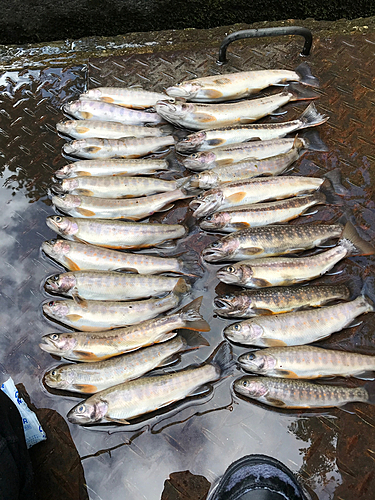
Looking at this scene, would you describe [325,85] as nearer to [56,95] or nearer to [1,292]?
[56,95]

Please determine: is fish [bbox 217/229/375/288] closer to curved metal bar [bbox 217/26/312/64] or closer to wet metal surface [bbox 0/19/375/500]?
wet metal surface [bbox 0/19/375/500]

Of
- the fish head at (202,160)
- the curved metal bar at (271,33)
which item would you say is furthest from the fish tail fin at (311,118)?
the fish head at (202,160)

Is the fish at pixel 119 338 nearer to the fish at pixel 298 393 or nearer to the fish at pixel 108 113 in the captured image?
the fish at pixel 298 393

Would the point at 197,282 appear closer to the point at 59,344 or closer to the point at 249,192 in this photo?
the point at 249,192

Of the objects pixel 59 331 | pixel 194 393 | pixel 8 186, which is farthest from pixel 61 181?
pixel 194 393

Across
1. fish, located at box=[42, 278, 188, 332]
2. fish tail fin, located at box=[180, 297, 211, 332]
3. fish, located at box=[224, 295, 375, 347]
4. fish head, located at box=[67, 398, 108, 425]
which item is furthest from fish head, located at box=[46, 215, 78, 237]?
fish, located at box=[224, 295, 375, 347]
